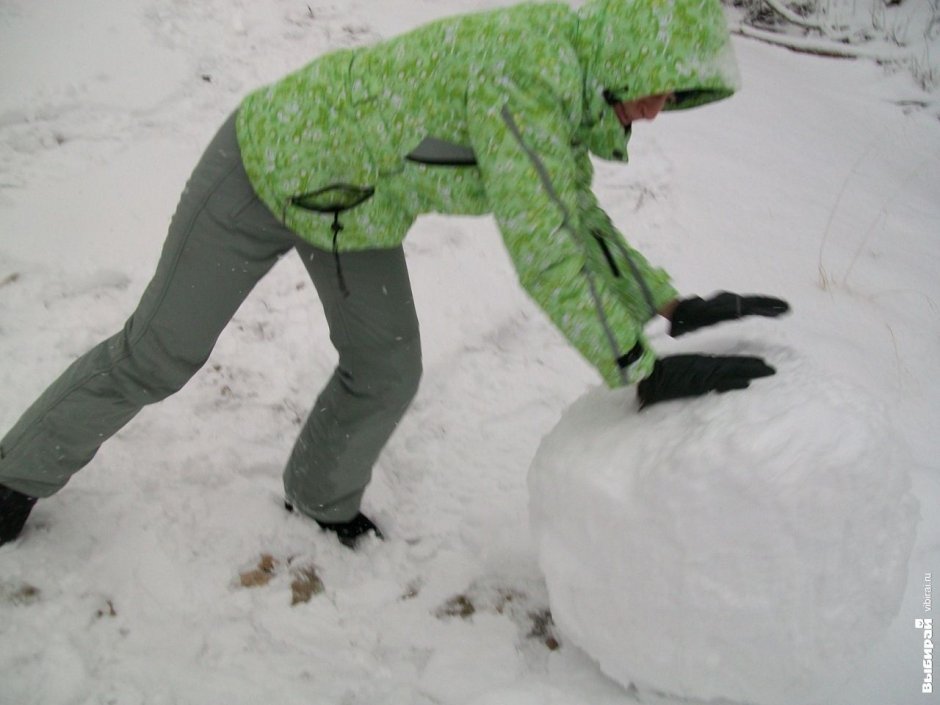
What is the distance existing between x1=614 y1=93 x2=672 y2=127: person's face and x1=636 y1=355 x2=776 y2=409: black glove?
1.49 ft

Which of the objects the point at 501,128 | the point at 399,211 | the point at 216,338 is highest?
the point at 501,128

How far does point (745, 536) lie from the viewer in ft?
4.23

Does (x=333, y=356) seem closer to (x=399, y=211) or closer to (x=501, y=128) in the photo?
(x=399, y=211)

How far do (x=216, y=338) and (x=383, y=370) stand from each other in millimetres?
381

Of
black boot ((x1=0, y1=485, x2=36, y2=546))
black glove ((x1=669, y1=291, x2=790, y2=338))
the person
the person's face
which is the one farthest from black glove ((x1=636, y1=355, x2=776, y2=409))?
black boot ((x1=0, y1=485, x2=36, y2=546))

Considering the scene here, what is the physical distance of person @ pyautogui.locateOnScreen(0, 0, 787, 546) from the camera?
1.28 metres

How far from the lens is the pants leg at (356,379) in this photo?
1.69m

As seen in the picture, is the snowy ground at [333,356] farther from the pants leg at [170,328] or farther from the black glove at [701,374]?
the pants leg at [170,328]

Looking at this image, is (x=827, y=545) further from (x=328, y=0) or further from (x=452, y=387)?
(x=328, y=0)

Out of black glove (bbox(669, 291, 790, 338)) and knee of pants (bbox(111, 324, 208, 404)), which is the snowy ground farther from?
knee of pants (bbox(111, 324, 208, 404))

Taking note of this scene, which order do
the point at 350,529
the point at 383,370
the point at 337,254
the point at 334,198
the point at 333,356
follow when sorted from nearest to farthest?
the point at 334,198 < the point at 337,254 < the point at 383,370 < the point at 350,529 < the point at 333,356

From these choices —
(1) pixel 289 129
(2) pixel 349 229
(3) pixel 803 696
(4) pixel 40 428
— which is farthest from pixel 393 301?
(3) pixel 803 696

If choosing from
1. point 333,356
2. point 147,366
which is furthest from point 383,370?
point 333,356

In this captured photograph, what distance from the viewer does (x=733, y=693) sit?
4.66 feet
